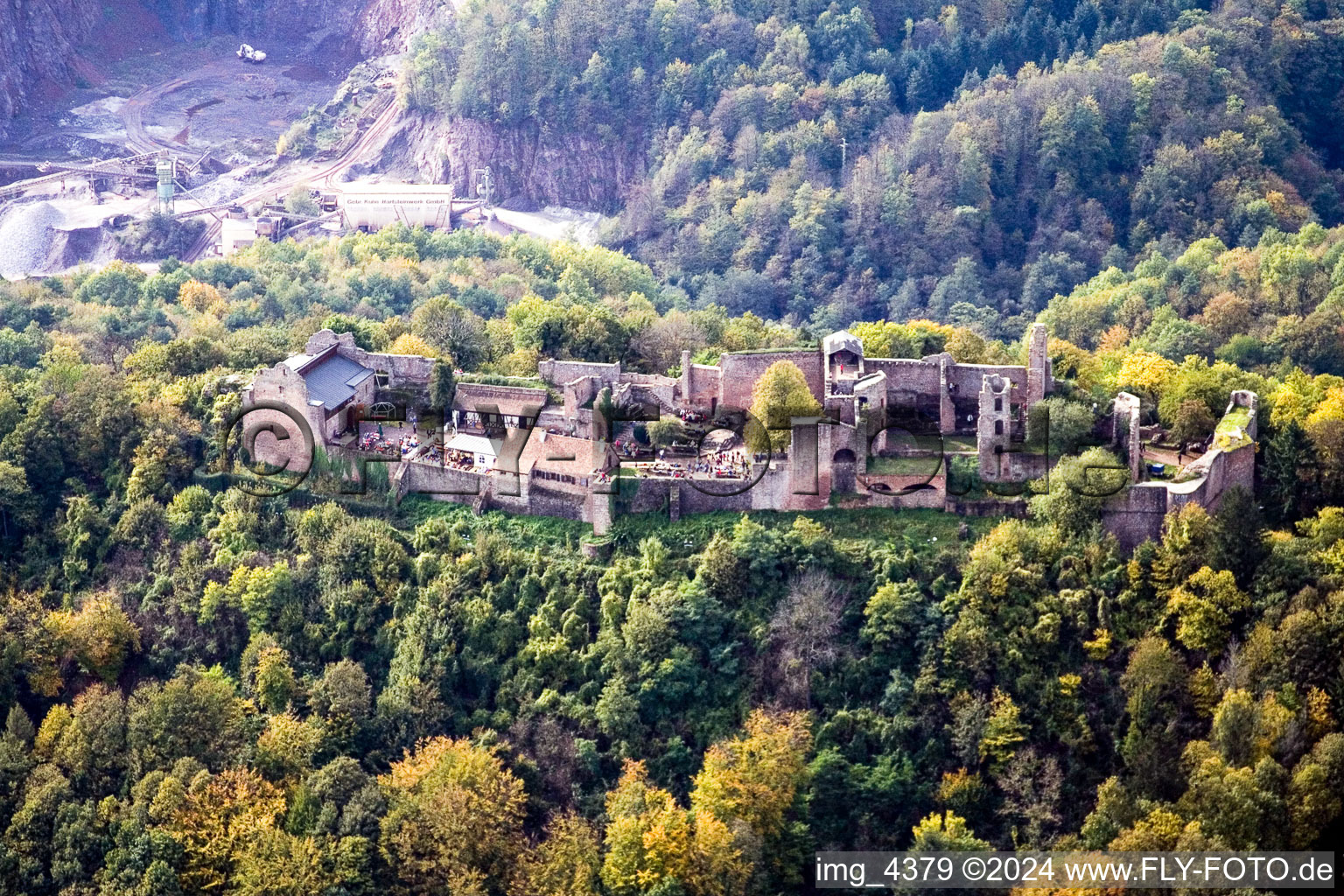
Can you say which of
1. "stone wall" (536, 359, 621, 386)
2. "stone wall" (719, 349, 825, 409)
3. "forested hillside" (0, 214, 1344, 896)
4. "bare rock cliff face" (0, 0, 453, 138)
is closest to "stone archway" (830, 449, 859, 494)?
"forested hillside" (0, 214, 1344, 896)

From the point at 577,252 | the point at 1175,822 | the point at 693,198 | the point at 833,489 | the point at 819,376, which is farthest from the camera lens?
the point at 693,198

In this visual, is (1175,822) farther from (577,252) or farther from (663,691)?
(577,252)

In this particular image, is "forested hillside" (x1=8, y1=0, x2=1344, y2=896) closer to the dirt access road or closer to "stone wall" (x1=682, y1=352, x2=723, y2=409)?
"stone wall" (x1=682, y1=352, x2=723, y2=409)

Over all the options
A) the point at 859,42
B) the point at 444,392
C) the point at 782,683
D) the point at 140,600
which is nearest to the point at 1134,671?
the point at 782,683

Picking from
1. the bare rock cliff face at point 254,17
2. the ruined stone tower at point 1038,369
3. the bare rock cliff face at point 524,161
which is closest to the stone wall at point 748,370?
the ruined stone tower at point 1038,369

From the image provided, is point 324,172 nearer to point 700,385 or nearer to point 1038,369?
point 700,385

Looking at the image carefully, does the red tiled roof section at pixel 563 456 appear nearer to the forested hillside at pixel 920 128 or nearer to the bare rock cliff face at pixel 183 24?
the forested hillside at pixel 920 128

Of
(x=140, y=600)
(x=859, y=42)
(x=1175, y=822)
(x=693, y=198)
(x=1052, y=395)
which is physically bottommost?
(x=1175, y=822)

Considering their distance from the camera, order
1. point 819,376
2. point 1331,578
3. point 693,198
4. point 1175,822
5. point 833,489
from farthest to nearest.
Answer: point 693,198 → point 819,376 → point 833,489 → point 1331,578 → point 1175,822
